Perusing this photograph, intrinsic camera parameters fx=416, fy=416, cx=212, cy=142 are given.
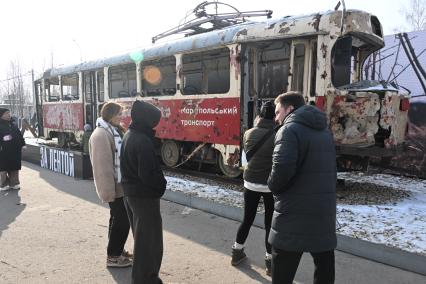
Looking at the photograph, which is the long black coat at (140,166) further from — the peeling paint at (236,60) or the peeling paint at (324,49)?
the peeling paint at (236,60)

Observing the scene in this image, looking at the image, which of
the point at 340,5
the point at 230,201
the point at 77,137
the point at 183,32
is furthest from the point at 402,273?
the point at 77,137

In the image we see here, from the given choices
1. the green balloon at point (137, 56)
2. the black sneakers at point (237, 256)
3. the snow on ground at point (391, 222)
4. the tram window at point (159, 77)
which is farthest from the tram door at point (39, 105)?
the black sneakers at point (237, 256)

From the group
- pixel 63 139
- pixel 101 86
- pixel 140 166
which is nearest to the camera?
pixel 140 166

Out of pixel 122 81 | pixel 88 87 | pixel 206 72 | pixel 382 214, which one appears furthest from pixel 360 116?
pixel 88 87

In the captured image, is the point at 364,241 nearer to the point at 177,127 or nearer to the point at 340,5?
the point at 340,5

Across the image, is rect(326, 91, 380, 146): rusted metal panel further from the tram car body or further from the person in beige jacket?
the person in beige jacket

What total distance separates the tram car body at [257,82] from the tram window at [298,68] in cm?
2

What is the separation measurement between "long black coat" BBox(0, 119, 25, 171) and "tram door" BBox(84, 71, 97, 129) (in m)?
4.49

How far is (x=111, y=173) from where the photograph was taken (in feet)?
13.4

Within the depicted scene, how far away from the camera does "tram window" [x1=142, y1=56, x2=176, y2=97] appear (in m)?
9.32

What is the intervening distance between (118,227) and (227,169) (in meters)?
4.47

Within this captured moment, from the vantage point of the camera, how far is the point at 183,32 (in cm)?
1038

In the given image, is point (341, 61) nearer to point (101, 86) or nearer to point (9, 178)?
point (9, 178)

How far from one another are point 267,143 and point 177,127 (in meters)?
5.51
